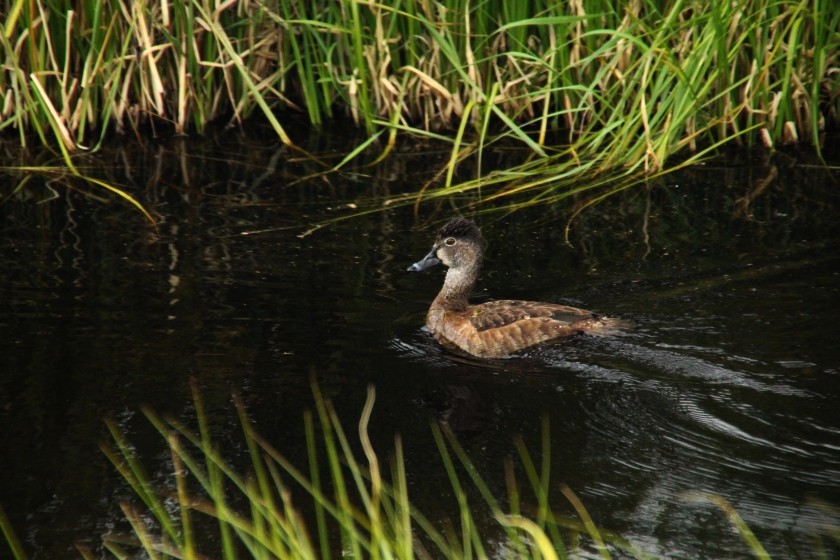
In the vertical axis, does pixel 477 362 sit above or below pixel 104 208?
below

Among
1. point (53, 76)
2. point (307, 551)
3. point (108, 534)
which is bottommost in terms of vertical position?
point (108, 534)

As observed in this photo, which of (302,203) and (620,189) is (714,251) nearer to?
(620,189)

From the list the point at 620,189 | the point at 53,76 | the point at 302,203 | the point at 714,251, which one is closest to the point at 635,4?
the point at 620,189

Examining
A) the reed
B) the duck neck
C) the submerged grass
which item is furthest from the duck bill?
the submerged grass

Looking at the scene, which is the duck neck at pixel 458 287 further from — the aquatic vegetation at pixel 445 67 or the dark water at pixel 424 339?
the aquatic vegetation at pixel 445 67

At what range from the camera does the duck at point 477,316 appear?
6.61 meters

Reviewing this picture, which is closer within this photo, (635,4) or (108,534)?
(108,534)

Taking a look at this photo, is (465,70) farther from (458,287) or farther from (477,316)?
(477,316)

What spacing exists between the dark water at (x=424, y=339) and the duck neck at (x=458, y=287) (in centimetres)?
18

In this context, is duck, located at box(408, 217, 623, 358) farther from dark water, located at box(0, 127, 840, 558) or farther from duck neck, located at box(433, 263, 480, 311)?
dark water, located at box(0, 127, 840, 558)

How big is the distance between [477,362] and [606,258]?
133 cm

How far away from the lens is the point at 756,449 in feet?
17.1

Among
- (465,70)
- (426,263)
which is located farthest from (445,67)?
(426,263)

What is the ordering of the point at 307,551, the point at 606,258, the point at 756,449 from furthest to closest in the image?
the point at 606,258 < the point at 756,449 < the point at 307,551
